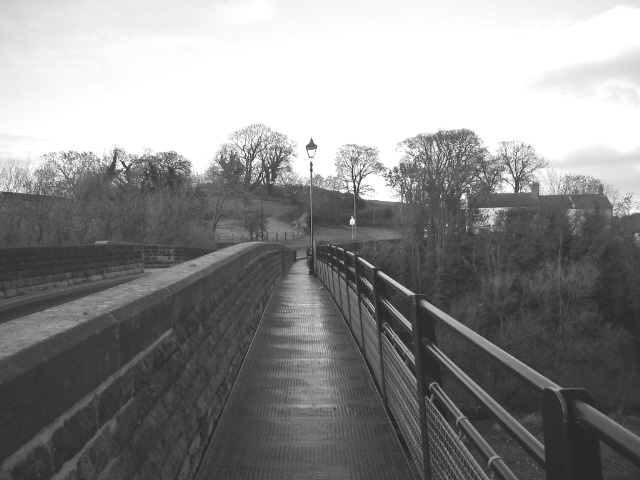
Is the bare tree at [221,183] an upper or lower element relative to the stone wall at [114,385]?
upper

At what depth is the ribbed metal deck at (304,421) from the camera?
4156mm

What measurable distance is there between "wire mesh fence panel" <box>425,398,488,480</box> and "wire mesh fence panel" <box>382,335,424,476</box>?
0.34 metres

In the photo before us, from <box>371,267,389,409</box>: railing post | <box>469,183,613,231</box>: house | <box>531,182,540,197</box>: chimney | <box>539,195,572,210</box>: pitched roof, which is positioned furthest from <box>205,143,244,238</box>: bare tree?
<box>371,267,389,409</box>: railing post

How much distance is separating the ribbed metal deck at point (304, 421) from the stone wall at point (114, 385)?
11.1 inches

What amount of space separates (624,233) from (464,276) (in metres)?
13.6

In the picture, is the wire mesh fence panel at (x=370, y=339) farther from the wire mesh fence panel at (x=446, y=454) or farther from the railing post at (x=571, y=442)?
the railing post at (x=571, y=442)

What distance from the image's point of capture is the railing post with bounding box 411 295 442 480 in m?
3.37

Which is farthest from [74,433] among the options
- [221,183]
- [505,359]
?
[221,183]

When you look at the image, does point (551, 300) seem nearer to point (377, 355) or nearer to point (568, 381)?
point (568, 381)

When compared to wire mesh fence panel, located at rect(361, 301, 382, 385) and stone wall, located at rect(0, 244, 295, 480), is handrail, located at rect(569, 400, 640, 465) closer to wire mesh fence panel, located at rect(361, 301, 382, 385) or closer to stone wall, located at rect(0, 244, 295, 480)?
stone wall, located at rect(0, 244, 295, 480)

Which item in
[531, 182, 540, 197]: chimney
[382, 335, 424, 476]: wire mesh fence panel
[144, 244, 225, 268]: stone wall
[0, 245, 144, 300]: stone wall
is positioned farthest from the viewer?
[531, 182, 540, 197]: chimney

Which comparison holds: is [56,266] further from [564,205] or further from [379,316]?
[564,205]

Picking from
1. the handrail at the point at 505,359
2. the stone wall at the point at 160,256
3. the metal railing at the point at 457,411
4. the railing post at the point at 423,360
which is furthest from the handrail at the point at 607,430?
the stone wall at the point at 160,256

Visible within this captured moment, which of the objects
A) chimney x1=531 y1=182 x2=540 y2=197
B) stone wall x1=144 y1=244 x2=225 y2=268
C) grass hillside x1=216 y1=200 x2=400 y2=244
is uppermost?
chimney x1=531 y1=182 x2=540 y2=197
